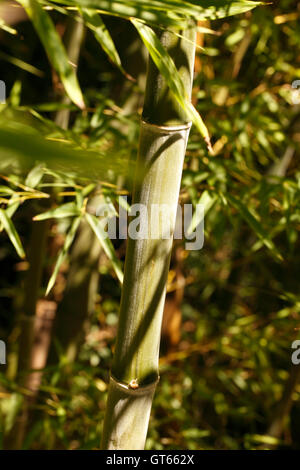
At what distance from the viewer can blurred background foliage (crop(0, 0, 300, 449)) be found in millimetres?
1001

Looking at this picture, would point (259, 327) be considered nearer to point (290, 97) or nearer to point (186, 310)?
point (186, 310)

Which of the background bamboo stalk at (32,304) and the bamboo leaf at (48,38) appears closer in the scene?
the bamboo leaf at (48,38)

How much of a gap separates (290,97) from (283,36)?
316 mm

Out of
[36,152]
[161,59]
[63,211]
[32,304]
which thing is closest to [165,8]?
[161,59]

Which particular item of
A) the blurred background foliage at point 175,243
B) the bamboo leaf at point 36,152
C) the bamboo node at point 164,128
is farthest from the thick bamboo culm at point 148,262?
the bamboo leaf at point 36,152

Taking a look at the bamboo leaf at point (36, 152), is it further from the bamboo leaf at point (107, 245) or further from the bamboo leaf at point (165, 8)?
the bamboo leaf at point (107, 245)

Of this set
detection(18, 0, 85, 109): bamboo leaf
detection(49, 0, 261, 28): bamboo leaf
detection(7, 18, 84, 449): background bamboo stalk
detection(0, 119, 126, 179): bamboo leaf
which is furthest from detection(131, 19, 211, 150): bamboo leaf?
detection(7, 18, 84, 449): background bamboo stalk

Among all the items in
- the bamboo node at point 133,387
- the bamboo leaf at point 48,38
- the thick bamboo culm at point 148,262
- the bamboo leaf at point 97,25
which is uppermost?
the bamboo leaf at point 97,25

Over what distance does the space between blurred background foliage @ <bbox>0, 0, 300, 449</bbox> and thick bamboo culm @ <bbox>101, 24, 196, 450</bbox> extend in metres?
0.12

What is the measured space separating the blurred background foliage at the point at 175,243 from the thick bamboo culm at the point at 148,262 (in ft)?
0.39

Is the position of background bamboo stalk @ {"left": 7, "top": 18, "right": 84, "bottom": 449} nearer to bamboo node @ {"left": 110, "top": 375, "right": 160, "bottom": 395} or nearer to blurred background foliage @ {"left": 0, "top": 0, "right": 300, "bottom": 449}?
blurred background foliage @ {"left": 0, "top": 0, "right": 300, "bottom": 449}

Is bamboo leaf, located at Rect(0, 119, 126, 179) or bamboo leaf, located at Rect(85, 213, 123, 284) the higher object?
bamboo leaf, located at Rect(0, 119, 126, 179)

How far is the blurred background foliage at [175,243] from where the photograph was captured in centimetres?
100

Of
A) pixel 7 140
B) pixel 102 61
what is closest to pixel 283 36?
pixel 102 61
